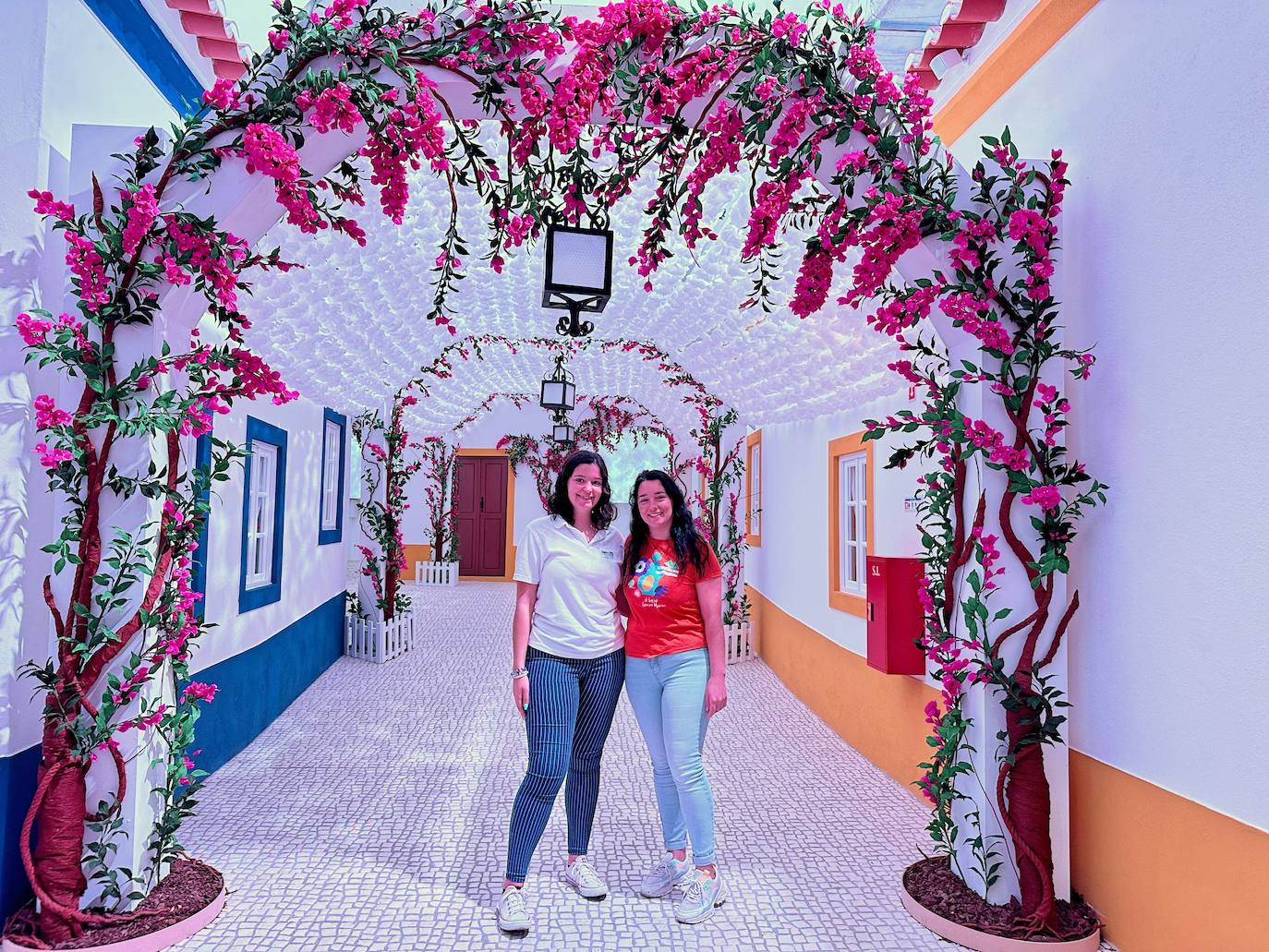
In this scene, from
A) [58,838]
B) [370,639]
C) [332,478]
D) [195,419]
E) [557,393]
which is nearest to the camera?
[58,838]

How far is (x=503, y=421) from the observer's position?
15.3 metres

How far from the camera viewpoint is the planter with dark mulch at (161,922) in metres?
2.32

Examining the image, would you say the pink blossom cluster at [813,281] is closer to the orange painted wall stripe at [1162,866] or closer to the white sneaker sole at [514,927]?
the orange painted wall stripe at [1162,866]

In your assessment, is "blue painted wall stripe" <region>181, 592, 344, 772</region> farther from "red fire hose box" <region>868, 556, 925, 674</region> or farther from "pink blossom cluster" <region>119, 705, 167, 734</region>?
"red fire hose box" <region>868, 556, 925, 674</region>

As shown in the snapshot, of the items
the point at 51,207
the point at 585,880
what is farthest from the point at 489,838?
the point at 51,207

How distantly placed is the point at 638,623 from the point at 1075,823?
1.58 m

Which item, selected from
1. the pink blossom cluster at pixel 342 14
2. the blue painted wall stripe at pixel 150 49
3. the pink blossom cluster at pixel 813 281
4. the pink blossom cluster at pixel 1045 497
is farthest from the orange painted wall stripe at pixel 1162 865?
the blue painted wall stripe at pixel 150 49

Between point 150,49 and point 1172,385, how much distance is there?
155 inches

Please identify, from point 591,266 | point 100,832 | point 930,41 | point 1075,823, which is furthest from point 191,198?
point 1075,823

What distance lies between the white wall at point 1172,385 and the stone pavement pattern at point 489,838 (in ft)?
3.35

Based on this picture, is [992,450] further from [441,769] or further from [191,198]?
[441,769]

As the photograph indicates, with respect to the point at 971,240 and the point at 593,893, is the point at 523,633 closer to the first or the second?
the point at 593,893

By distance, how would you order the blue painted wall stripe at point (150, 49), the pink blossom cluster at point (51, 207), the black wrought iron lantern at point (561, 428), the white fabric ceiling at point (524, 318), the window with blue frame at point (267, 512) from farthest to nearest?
the black wrought iron lantern at point (561, 428) < the window with blue frame at point (267, 512) < the white fabric ceiling at point (524, 318) < the blue painted wall stripe at point (150, 49) < the pink blossom cluster at point (51, 207)

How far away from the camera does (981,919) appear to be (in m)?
2.54
